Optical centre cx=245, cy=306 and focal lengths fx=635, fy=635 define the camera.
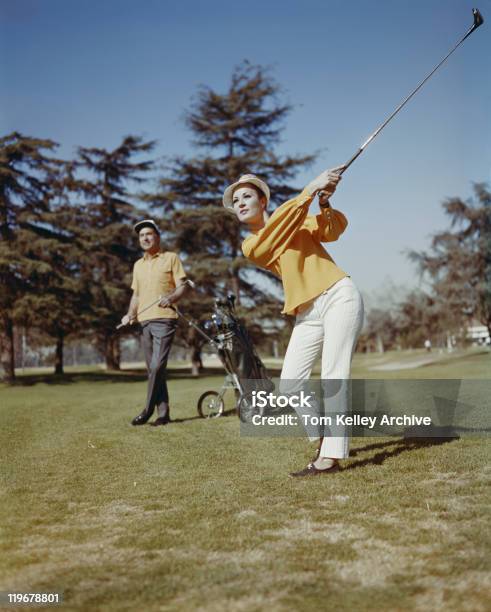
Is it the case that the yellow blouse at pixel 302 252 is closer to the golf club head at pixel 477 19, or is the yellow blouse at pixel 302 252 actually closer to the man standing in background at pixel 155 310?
the golf club head at pixel 477 19

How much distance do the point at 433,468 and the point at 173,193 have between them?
2182cm

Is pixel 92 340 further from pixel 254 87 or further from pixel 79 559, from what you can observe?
pixel 79 559

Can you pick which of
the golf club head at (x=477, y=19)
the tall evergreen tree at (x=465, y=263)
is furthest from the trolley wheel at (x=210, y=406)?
the tall evergreen tree at (x=465, y=263)

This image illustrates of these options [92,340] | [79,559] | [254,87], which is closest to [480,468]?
[79,559]

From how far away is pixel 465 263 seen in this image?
25578 mm

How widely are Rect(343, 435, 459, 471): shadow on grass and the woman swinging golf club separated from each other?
1.13ft

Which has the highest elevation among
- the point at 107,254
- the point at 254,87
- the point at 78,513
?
the point at 254,87

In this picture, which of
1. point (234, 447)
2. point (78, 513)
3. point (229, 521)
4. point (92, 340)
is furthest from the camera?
point (92, 340)

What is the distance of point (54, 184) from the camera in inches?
1010

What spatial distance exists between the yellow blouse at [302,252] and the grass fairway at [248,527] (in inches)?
44.5

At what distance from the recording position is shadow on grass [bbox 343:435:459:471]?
13.6 feet

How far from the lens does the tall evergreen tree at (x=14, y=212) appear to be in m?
18.8

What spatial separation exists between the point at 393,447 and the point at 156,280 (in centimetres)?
316

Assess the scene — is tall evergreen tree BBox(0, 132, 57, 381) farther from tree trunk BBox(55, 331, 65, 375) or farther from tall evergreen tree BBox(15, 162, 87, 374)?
tree trunk BBox(55, 331, 65, 375)
